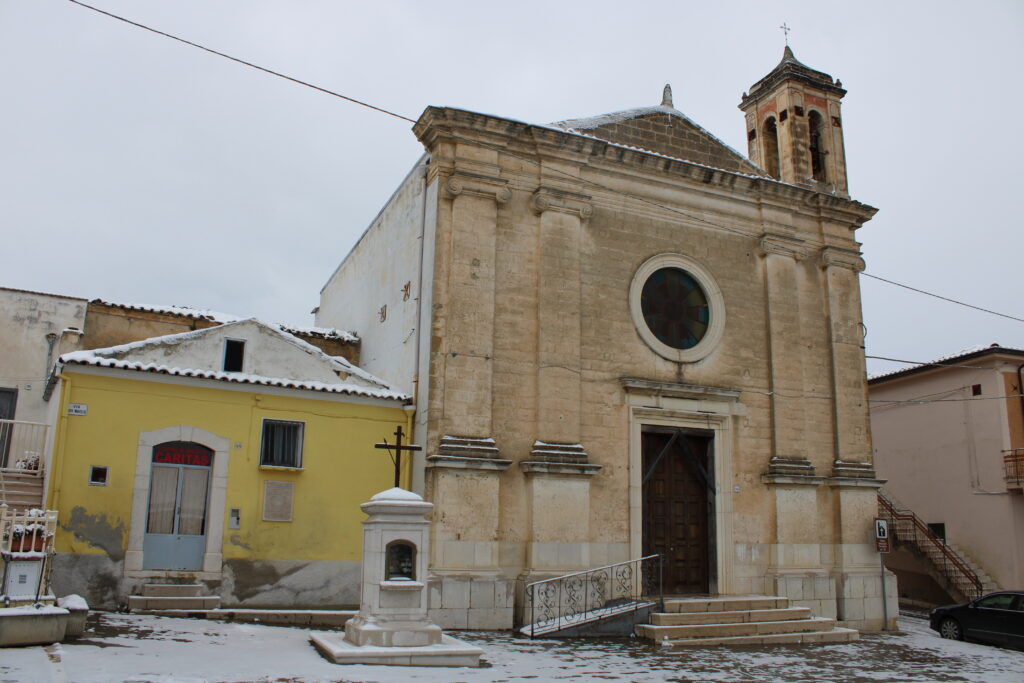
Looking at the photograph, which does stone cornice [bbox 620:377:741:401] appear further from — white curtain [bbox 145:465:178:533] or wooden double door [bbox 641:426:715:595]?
white curtain [bbox 145:465:178:533]

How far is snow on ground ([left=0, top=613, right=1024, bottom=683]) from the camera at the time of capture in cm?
848

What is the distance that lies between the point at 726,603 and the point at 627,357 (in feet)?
15.1

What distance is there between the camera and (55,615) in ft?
30.7

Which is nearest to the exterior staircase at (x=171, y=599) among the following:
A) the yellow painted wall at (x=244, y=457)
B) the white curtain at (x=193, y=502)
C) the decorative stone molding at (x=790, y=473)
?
the yellow painted wall at (x=244, y=457)

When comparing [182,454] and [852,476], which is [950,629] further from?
[182,454]

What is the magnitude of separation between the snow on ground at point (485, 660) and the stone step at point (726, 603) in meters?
1.08

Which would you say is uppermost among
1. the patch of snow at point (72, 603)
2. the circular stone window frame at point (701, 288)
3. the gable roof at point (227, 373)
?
the circular stone window frame at point (701, 288)

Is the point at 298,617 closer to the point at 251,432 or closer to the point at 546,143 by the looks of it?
the point at 251,432

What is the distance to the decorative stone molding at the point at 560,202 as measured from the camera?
15.7 metres

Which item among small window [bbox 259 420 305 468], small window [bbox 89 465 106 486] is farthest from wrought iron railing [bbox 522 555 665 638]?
small window [bbox 89 465 106 486]

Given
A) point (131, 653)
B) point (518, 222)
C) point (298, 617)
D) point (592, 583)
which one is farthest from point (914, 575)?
point (131, 653)

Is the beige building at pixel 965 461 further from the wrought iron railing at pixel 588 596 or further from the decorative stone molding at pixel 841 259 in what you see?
the wrought iron railing at pixel 588 596

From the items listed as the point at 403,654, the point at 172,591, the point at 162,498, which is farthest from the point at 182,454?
the point at 403,654

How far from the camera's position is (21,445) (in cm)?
1700
